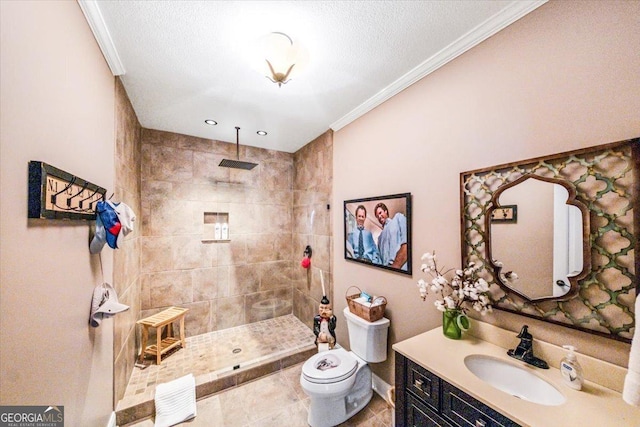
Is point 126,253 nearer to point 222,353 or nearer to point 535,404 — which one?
point 222,353

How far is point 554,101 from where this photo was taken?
1.09 m

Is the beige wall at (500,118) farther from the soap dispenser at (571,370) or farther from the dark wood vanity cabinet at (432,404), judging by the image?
the dark wood vanity cabinet at (432,404)

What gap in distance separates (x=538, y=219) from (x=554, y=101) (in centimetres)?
57

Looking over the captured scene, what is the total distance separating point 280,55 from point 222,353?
2.90 m

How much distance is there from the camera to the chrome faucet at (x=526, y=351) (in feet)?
3.57

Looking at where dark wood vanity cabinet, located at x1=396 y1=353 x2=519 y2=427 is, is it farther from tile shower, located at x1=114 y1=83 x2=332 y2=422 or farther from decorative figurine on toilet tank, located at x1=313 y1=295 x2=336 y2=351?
tile shower, located at x1=114 y1=83 x2=332 y2=422

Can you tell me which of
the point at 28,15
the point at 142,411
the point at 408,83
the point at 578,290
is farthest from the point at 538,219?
the point at 142,411

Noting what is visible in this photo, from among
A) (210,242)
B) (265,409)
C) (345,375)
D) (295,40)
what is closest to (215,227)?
(210,242)

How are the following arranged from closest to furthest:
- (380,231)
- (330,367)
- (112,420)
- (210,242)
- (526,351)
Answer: (526,351)
(112,420)
(330,367)
(380,231)
(210,242)

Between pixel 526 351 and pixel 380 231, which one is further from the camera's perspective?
pixel 380 231

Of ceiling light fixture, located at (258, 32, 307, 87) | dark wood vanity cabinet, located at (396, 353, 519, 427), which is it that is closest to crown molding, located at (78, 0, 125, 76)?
ceiling light fixture, located at (258, 32, 307, 87)

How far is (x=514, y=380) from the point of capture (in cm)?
115

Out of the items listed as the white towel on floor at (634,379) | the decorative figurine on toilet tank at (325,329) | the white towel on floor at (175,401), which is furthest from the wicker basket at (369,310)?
the white towel on floor at (175,401)

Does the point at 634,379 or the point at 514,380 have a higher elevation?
the point at 634,379
